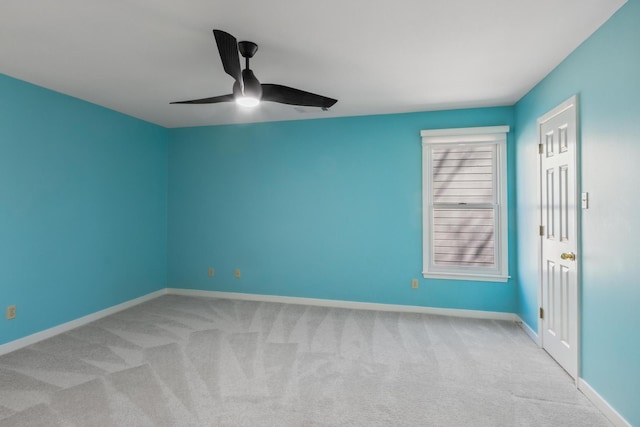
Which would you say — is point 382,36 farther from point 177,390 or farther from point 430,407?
point 177,390

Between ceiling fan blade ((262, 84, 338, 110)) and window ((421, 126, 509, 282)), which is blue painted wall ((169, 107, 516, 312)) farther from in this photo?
ceiling fan blade ((262, 84, 338, 110))

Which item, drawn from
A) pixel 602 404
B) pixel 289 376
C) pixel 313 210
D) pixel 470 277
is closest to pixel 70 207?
pixel 313 210

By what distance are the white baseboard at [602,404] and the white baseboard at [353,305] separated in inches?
60.4

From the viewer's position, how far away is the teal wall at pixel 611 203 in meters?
1.90

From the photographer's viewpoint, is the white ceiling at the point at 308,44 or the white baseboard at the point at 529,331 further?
the white baseboard at the point at 529,331

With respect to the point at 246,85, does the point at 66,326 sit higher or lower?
lower

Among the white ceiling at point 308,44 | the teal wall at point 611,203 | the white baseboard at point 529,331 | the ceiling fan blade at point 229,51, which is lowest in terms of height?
the white baseboard at point 529,331

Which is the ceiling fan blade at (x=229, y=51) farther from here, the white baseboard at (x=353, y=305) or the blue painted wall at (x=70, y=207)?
the white baseboard at (x=353, y=305)

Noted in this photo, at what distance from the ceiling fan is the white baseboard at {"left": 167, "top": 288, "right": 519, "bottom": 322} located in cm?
268

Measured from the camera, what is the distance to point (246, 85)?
7.65 feet

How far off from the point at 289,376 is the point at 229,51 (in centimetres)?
235

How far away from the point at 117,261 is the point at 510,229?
479 cm

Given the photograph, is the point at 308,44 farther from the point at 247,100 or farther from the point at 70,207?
the point at 70,207

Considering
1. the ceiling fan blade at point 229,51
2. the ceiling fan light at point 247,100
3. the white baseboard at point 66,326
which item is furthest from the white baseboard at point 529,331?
the white baseboard at point 66,326
